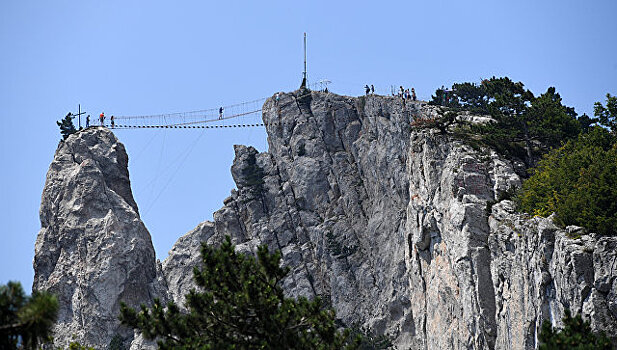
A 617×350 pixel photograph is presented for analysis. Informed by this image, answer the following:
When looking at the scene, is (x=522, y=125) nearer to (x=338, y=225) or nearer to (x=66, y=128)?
(x=338, y=225)

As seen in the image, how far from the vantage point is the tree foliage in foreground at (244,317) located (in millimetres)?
42500

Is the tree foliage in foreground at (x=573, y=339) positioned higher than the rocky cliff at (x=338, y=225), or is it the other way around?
the rocky cliff at (x=338, y=225)

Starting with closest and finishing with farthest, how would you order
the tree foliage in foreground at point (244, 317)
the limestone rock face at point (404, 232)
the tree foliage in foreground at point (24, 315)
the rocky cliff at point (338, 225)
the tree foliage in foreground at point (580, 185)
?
1. the tree foliage in foreground at point (24, 315)
2. the tree foliage in foreground at point (244, 317)
3. the tree foliage in foreground at point (580, 185)
4. the limestone rock face at point (404, 232)
5. the rocky cliff at point (338, 225)

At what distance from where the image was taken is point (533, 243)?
197ft

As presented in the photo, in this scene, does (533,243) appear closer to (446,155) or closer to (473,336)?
(473,336)

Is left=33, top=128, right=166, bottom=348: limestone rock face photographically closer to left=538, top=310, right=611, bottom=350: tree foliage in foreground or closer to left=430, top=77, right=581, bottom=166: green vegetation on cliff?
left=430, top=77, right=581, bottom=166: green vegetation on cliff

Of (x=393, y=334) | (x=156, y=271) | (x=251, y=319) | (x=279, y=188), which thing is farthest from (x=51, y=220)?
(x=251, y=319)

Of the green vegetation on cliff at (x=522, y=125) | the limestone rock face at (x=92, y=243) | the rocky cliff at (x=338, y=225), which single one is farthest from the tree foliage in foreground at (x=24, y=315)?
the limestone rock face at (x=92, y=243)

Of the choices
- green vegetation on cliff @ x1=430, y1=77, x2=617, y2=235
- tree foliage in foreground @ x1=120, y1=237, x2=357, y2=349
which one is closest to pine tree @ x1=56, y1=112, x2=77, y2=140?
green vegetation on cliff @ x1=430, y1=77, x2=617, y2=235

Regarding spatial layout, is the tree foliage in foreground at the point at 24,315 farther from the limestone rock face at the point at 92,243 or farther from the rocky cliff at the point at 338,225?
the limestone rock face at the point at 92,243

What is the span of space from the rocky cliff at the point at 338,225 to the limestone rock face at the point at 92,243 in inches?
5.2

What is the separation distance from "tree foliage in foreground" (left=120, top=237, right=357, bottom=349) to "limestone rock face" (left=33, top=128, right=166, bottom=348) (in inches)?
2066

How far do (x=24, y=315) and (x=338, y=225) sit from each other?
2764 inches

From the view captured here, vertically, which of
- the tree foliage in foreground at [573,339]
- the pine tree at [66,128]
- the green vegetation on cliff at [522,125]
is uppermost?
the pine tree at [66,128]
